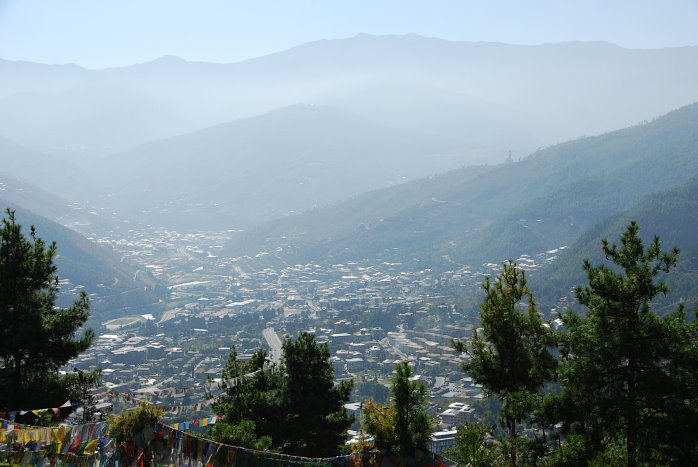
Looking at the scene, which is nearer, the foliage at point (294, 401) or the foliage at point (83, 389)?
the foliage at point (294, 401)

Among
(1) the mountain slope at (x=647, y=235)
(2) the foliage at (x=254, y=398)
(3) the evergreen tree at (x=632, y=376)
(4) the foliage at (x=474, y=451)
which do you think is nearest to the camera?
(4) the foliage at (x=474, y=451)

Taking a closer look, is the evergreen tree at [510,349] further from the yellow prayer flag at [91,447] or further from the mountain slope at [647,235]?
the mountain slope at [647,235]

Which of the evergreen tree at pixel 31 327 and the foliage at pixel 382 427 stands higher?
the evergreen tree at pixel 31 327

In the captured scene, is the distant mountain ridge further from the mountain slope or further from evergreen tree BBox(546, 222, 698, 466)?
evergreen tree BBox(546, 222, 698, 466)

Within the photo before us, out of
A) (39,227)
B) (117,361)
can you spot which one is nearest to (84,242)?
(39,227)

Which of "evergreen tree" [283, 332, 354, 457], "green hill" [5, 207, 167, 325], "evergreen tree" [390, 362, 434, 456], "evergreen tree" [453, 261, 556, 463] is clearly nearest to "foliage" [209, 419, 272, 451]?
"evergreen tree" [283, 332, 354, 457]

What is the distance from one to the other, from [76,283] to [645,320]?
116m

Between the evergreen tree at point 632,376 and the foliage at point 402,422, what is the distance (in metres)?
2.58

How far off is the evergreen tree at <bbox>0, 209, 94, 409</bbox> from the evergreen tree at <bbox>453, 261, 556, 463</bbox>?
10.7 m

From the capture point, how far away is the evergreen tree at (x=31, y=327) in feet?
54.2

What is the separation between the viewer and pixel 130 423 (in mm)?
11938

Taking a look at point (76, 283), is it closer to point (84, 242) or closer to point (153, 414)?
point (84, 242)

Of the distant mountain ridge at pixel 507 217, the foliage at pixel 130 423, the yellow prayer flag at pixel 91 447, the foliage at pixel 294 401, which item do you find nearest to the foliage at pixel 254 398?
the foliage at pixel 294 401

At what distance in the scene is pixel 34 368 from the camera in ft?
56.6
